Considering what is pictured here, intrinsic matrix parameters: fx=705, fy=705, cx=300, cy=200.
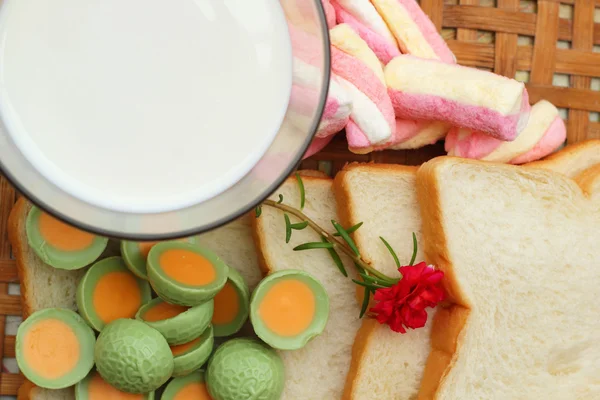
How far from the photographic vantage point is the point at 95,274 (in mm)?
1358

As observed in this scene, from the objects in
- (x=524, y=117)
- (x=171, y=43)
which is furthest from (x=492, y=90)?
(x=171, y=43)

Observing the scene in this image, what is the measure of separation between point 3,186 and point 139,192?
474 millimetres

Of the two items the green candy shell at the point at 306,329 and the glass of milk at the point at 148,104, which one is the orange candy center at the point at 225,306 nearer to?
the green candy shell at the point at 306,329

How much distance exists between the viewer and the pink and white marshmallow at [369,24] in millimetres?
1411

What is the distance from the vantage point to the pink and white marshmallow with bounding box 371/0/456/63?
143 cm

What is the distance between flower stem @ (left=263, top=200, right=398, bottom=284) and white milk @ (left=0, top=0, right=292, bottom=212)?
256 millimetres

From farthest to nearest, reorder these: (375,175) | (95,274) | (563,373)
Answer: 1. (563,373)
2. (375,175)
3. (95,274)

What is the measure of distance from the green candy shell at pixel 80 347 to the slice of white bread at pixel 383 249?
1.72 feet

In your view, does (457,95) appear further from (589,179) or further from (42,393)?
(42,393)

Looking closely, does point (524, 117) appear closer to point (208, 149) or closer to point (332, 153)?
Answer: point (332, 153)

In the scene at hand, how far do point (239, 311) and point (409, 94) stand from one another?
548mm

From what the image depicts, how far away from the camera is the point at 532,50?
161 centimetres

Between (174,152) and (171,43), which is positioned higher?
(171,43)

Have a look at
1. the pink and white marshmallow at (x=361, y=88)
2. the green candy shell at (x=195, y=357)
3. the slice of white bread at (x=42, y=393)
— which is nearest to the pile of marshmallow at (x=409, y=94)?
the pink and white marshmallow at (x=361, y=88)
